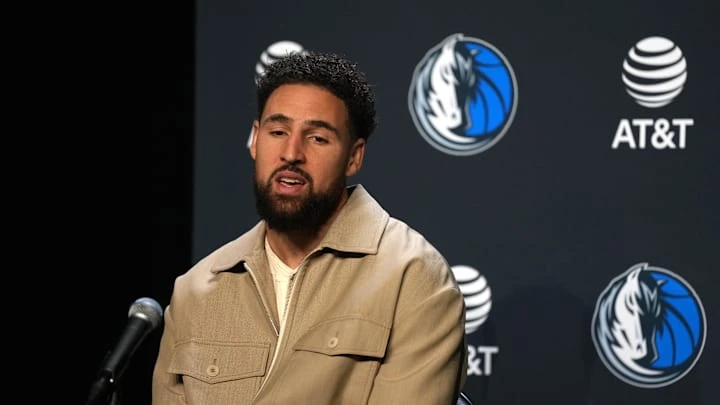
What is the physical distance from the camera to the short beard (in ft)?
8.25

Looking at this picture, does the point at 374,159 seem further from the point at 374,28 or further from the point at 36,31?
the point at 36,31

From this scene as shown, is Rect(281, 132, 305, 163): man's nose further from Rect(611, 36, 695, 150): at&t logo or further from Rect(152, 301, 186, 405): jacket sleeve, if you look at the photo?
Rect(611, 36, 695, 150): at&t logo

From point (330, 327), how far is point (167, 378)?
0.51m

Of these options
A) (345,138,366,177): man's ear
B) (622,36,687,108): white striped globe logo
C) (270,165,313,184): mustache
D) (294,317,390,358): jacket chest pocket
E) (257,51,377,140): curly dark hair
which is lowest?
(294,317,390,358): jacket chest pocket

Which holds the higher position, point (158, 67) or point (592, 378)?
point (158, 67)

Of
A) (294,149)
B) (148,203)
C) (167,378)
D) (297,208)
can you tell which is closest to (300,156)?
(294,149)

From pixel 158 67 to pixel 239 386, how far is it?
158 cm

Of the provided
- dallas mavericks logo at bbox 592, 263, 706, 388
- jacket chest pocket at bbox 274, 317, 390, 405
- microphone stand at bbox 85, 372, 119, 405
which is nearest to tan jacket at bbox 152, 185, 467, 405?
jacket chest pocket at bbox 274, 317, 390, 405

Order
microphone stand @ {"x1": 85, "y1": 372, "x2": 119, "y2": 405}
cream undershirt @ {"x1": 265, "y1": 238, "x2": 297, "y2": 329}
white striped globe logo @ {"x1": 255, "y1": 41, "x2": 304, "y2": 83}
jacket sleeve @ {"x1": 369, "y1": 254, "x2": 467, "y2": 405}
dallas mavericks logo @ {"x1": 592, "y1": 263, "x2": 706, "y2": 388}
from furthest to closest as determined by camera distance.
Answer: white striped globe logo @ {"x1": 255, "y1": 41, "x2": 304, "y2": 83}
dallas mavericks logo @ {"x1": 592, "y1": 263, "x2": 706, "y2": 388}
cream undershirt @ {"x1": 265, "y1": 238, "x2": 297, "y2": 329}
jacket sleeve @ {"x1": 369, "y1": 254, "x2": 467, "y2": 405}
microphone stand @ {"x1": 85, "y1": 372, "x2": 119, "y2": 405}

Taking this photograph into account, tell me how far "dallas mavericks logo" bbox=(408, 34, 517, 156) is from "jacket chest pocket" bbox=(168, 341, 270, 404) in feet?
3.62

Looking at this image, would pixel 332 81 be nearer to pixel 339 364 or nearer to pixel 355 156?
pixel 355 156

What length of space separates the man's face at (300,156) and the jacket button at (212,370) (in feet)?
1.21

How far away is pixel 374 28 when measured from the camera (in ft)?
11.0

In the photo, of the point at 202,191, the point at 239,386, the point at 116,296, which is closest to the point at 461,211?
the point at 202,191
